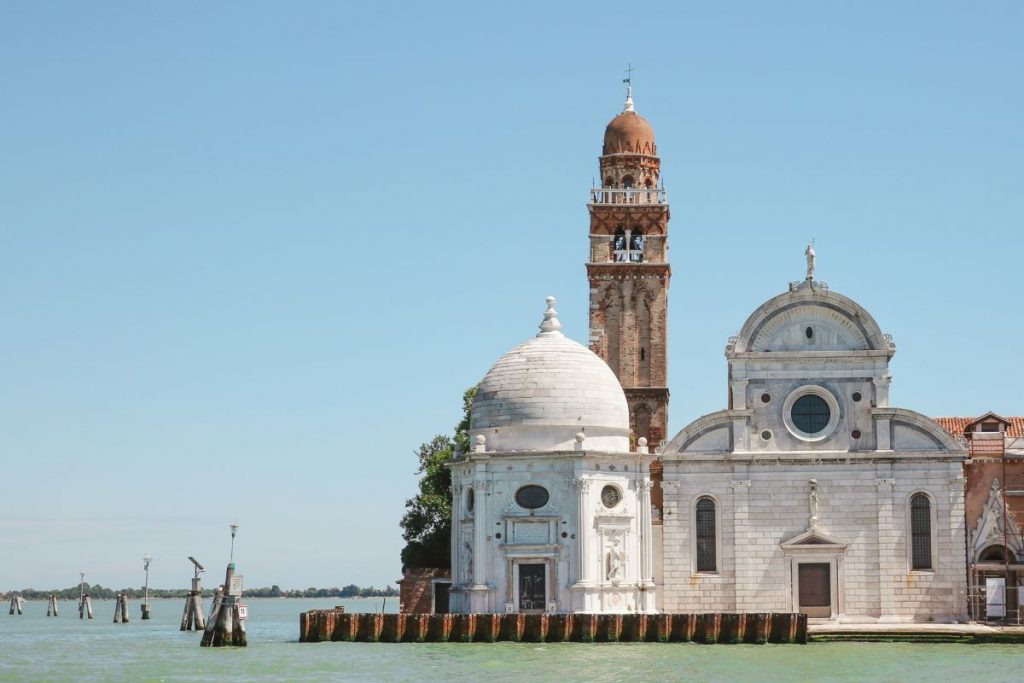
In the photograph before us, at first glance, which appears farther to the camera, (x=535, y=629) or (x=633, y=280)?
(x=633, y=280)

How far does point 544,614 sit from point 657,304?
1859cm

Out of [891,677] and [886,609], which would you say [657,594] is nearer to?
[886,609]

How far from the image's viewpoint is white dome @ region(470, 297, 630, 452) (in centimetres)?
5769

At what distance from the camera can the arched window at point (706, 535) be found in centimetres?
5891

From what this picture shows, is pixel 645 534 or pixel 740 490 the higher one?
pixel 740 490

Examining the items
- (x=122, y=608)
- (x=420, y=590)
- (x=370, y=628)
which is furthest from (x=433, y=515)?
(x=122, y=608)

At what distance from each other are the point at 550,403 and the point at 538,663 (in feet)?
41.5

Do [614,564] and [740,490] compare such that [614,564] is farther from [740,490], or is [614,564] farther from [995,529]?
[995,529]

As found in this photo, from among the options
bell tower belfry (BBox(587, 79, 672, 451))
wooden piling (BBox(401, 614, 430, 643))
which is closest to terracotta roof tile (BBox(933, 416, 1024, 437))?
bell tower belfry (BBox(587, 79, 672, 451))

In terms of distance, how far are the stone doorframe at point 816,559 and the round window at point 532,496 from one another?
8.20 m

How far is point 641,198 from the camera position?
70.6 meters

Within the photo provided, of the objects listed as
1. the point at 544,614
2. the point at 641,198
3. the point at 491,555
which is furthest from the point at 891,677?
the point at 641,198

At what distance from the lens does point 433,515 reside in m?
72.8

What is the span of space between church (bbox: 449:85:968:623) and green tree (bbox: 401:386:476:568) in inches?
466
